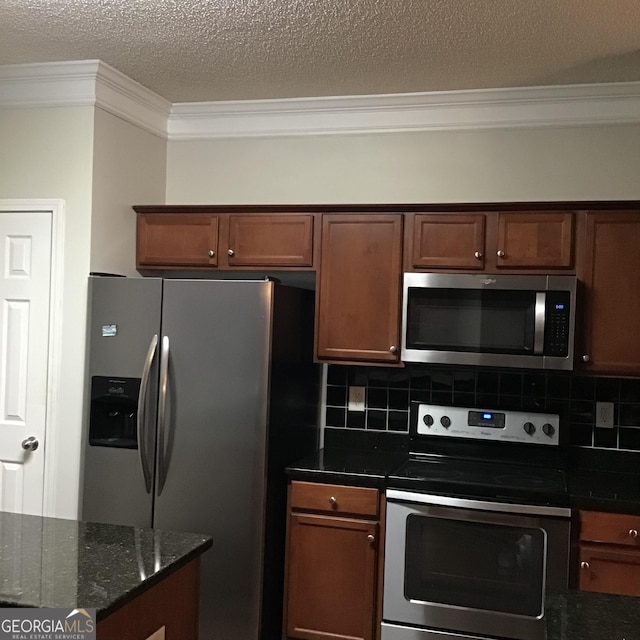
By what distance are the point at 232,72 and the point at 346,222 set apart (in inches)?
32.4

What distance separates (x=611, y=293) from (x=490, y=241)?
0.54m

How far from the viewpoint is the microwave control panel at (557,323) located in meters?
3.13

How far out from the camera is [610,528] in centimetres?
289

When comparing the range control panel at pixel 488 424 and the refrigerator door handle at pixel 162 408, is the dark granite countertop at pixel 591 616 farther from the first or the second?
the refrigerator door handle at pixel 162 408

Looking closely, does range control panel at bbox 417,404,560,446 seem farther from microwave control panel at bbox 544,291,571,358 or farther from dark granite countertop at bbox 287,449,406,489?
microwave control panel at bbox 544,291,571,358

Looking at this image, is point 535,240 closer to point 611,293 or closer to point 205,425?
point 611,293

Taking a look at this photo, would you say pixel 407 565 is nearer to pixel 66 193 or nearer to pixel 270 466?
pixel 270 466

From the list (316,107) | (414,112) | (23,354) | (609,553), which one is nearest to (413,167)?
(414,112)

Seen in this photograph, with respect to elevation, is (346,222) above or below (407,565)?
above

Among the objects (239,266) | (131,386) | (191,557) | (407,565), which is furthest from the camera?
(239,266)

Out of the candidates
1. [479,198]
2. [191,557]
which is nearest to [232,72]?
[479,198]

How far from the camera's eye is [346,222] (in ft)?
11.3

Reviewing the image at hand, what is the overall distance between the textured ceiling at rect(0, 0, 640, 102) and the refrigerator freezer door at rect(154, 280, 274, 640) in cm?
95

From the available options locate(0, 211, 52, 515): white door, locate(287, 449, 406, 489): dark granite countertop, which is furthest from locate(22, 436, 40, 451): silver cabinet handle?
locate(287, 449, 406, 489): dark granite countertop
